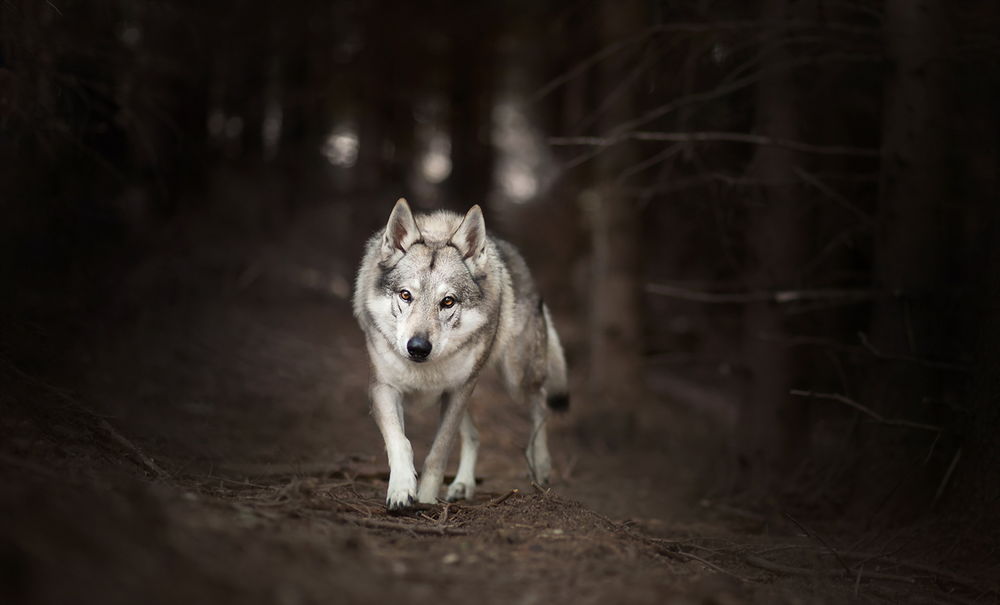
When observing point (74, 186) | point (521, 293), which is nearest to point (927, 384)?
point (521, 293)

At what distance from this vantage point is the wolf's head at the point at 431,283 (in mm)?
5656

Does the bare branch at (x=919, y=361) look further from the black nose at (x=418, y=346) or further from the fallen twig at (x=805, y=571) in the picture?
the black nose at (x=418, y=346)

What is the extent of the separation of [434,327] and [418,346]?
0.84 ft

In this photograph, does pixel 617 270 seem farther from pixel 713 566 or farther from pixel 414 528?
pixel 414 528

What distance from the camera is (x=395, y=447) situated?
551 centimetres

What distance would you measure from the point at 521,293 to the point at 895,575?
3489mm

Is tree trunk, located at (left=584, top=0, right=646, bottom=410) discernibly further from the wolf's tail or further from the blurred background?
the wolf's tail

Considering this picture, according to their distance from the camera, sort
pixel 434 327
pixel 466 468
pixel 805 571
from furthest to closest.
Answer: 1. pixel 466 468
2. pixel 434 327
3. pixel 805 571

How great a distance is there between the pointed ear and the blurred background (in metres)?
1.20

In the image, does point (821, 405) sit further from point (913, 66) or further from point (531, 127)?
point (531, 127)

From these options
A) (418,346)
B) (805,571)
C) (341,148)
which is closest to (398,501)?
(418,346)

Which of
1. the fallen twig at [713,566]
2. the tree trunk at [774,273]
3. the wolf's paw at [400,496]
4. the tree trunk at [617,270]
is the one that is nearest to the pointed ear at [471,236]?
the wolf's paw at [400,496]

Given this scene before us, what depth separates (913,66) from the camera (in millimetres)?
6844

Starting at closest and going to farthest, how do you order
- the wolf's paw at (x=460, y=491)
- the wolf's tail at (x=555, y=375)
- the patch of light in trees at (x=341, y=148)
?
the wolf's paw at (x=460, y=491) < the wolf's tail at (x=555, y=375) < the patch of light in trees at (x=341, y=148)
